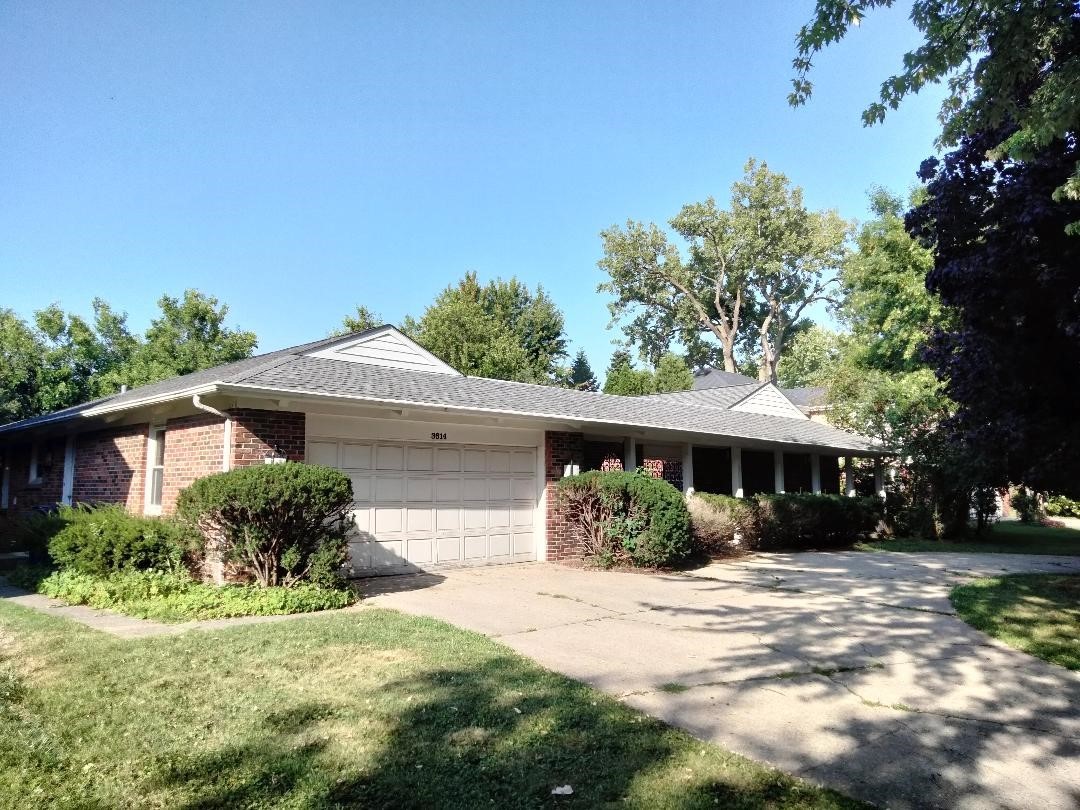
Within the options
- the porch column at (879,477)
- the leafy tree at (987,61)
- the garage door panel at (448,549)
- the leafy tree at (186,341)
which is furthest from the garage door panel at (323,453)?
the leafy tree at (186,341)

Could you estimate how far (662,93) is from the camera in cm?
1212

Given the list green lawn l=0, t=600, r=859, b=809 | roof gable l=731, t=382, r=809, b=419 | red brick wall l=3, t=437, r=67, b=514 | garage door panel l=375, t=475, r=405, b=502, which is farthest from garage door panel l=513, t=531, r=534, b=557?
roof gable l=731, t=382, r=809, b=419

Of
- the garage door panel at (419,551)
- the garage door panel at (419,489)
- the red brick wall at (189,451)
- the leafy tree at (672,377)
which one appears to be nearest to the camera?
the red brick wall at (189,451)

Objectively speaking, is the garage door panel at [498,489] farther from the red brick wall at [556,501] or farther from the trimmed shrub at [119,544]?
the trimmed shrub at [119,544]

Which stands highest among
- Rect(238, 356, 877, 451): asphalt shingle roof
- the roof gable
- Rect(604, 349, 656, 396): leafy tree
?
Rect(604, 349, 656, 396): leafy tree

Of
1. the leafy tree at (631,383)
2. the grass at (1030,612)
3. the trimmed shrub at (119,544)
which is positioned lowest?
the grass at (1030,612)

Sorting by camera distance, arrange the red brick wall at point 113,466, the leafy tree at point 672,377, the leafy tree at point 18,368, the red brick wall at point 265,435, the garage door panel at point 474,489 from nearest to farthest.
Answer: the red brick wall at point 265,435, the red brick wall at point 113,466, the garage door panel at point 474,489, the leafy tree at point 18,368, the leafy tree at point 672,377

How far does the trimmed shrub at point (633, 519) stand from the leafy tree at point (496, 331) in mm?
19517

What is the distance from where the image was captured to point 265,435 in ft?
30.4

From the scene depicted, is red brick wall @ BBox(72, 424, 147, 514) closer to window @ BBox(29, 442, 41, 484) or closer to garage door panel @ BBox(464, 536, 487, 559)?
window @ BBox(29, 442, 41, 484)

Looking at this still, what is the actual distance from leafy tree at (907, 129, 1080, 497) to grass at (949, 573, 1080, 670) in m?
1.54

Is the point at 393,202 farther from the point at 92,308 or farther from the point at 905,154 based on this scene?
the point at 92,308

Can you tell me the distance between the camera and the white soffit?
48.0ft

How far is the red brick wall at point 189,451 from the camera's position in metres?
9.34
